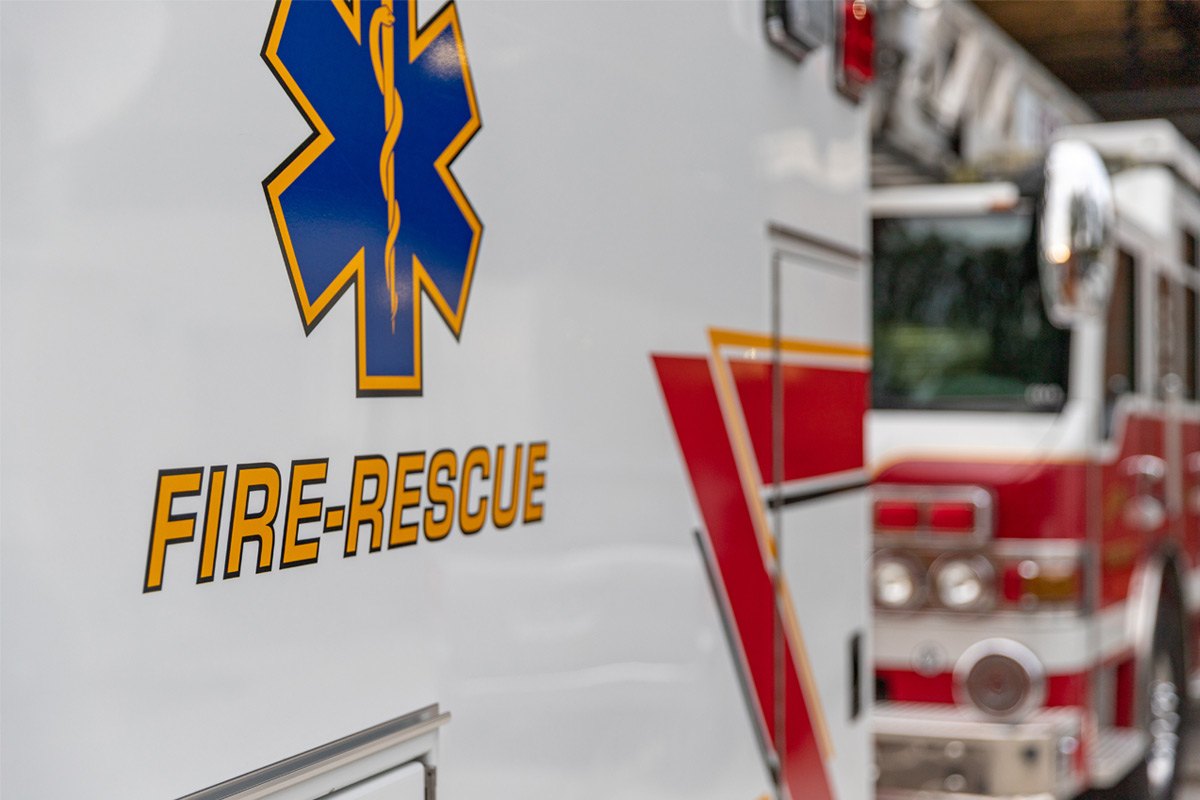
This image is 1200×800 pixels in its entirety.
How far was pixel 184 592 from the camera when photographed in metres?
1.18

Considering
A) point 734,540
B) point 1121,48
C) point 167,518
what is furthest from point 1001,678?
point 167,518

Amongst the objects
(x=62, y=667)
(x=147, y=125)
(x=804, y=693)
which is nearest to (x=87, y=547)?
(x=62, y=667)

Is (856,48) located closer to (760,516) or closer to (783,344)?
(783,344)

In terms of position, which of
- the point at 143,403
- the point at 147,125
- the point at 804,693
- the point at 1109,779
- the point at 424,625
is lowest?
the point at 1109,779

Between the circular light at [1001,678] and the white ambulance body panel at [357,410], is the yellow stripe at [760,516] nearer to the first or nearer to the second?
the white ambulance body panel at [357,410]

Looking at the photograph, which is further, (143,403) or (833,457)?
(833,457)

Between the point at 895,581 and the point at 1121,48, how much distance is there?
387 cm

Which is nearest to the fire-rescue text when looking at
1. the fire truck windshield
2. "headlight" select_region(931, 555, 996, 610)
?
"headlight" select_region(931, 555, 996, 610)

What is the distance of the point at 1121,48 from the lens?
7.64 m

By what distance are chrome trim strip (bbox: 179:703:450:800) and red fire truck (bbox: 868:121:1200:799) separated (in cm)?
346

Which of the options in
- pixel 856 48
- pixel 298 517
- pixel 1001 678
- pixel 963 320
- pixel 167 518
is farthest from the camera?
pixel 963 320

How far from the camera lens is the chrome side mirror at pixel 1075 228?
11.9 ft

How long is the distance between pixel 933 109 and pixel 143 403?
9637mm

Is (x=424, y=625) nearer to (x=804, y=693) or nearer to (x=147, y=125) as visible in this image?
(x=147, y=125)
